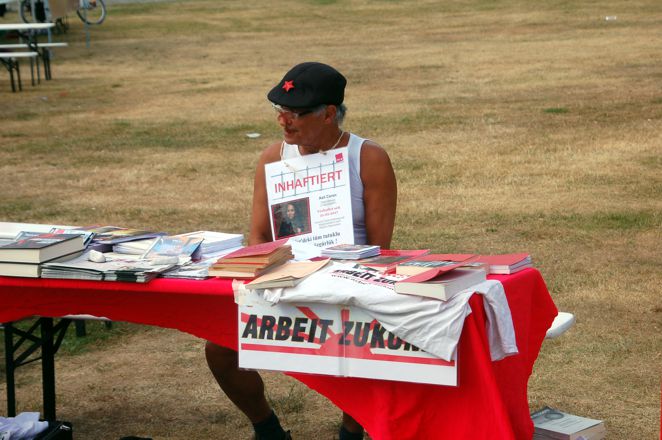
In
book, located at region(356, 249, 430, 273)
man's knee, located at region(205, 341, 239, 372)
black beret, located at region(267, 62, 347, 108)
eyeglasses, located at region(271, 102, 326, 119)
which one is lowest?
man's knee, located at region(205, 341, 239, 372)

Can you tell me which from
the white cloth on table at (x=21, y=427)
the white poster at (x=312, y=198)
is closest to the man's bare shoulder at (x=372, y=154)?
the white poster at (x=312, y=198)

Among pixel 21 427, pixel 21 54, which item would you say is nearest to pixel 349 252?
pixel 21 427

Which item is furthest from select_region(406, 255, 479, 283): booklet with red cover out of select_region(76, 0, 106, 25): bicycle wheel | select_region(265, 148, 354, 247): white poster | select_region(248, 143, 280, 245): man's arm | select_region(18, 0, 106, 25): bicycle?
select_region(76, 0, 106, 25): bicycle wheel

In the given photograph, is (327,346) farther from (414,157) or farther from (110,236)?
(414,157)

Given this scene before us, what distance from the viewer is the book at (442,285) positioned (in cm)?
315

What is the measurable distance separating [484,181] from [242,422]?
5.54 m

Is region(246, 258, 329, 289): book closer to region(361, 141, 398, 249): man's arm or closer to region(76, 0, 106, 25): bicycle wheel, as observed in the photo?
region(361, 141, 398, 249): man's arm

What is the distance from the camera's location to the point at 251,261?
3.58 m

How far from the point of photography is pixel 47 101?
16094 mm

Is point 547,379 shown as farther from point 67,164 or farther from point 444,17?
point 444,17

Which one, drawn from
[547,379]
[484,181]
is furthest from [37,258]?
[484,181]

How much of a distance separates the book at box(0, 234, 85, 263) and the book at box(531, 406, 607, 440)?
190 cm

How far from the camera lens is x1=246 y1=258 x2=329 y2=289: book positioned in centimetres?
339

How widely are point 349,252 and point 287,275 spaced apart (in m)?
0.40
